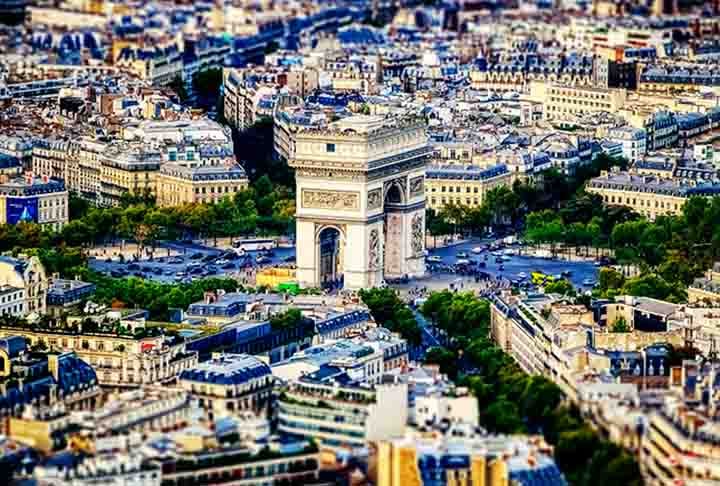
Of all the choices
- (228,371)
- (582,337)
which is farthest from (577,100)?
(228,371)

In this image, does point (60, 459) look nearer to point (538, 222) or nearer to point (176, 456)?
point (176, 456)

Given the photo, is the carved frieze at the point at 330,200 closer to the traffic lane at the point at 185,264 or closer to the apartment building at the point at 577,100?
the traffic lane at the point at 185,264

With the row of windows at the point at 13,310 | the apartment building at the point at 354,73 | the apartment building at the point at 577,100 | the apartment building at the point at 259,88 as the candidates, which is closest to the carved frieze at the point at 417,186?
the row of windows at the point at 13,310

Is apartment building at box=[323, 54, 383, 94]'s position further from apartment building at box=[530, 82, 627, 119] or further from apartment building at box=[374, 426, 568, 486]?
apartment building at box=[374, 426, 568, 486]

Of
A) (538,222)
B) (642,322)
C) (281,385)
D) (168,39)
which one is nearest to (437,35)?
(168,39)

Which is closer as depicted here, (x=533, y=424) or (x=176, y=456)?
(x=176, y=456)

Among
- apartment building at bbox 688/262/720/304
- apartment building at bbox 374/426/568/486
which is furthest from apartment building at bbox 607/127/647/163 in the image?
apartment building at bbox 374/426/568/486
